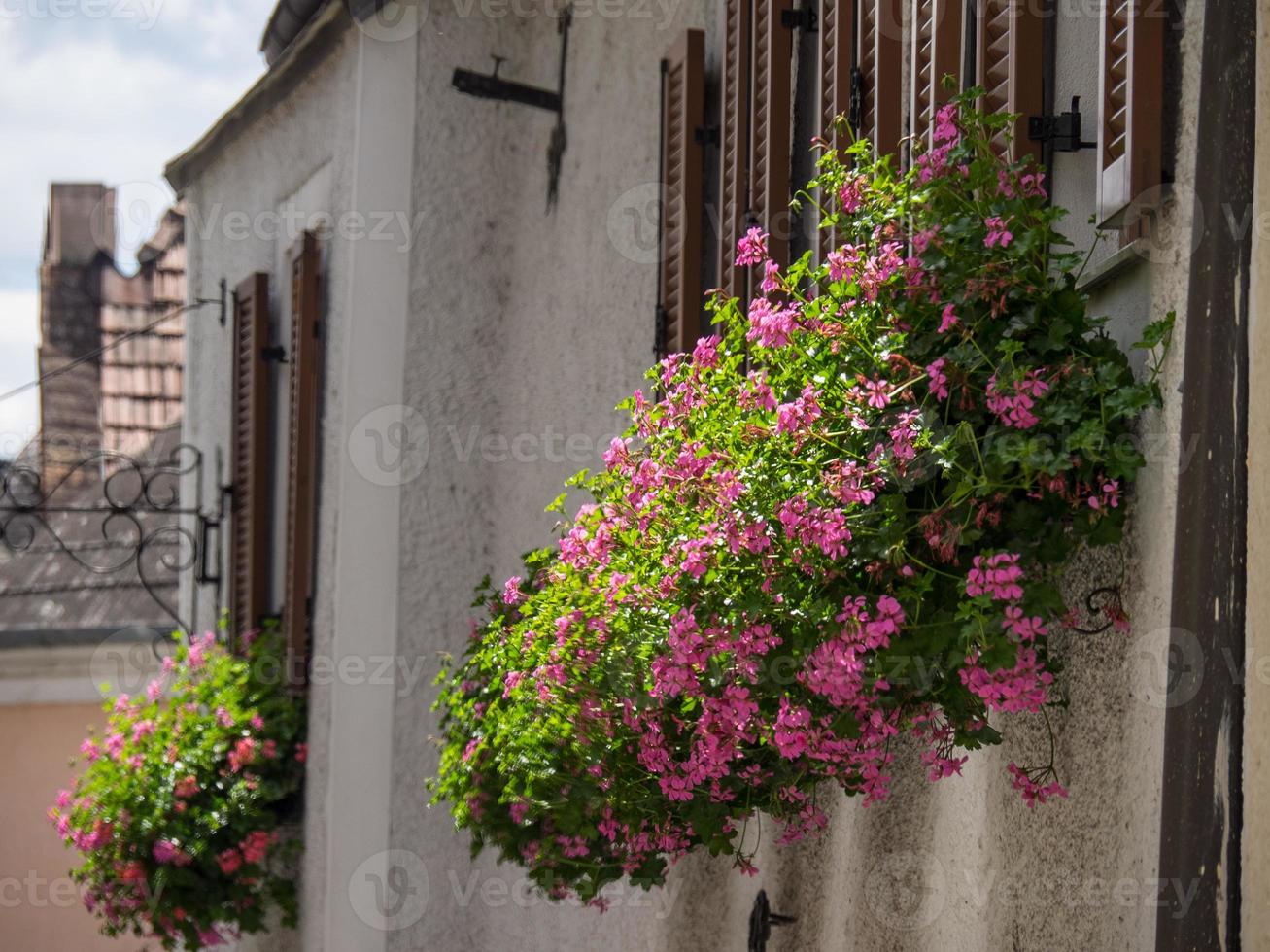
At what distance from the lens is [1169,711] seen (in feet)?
6.26

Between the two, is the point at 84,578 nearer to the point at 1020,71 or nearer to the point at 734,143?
the point at 734,143

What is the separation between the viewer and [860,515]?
6.68 ft

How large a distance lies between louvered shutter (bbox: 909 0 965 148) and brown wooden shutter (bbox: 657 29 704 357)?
1.28 m

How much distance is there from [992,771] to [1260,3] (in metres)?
1.24

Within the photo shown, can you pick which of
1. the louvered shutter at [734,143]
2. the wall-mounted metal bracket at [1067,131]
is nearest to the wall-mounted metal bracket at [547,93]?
the louvered shutter at [734,143]

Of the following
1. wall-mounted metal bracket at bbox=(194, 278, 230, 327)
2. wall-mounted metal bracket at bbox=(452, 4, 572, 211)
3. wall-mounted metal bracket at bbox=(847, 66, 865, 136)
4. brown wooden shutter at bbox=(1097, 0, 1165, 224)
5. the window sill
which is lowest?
the window sill

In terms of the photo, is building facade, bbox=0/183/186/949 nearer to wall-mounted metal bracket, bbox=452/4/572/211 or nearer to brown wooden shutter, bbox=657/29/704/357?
wall-mounted metal bracket, bbox=452/4/572/211

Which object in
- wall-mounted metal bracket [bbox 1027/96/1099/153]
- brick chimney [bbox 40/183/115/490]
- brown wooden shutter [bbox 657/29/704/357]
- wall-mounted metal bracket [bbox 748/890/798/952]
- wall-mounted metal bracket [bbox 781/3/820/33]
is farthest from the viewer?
brick chimney [bbox 40/183/115/490]

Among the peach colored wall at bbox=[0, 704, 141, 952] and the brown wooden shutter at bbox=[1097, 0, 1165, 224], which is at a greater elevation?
the brown wooden shutter at bbox=[1097, 0, 1165, 224]

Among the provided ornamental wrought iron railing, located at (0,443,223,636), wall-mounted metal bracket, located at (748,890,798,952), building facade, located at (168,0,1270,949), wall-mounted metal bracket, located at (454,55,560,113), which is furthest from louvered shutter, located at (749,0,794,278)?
ornamental wrought iron railing, located at (0,443,223,636)

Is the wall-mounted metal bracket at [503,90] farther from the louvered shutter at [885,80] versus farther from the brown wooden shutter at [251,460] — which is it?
the louvered shutter at [885,80]

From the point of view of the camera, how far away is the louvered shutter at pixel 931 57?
264cm

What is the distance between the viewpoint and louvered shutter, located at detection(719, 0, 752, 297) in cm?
370

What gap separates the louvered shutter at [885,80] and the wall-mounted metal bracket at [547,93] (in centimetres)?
268
